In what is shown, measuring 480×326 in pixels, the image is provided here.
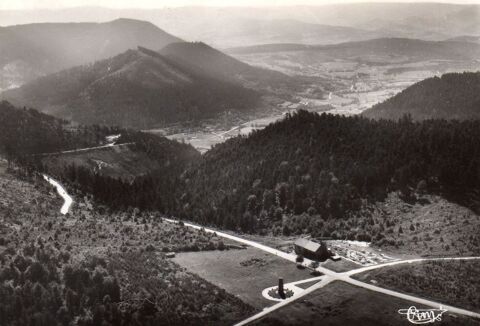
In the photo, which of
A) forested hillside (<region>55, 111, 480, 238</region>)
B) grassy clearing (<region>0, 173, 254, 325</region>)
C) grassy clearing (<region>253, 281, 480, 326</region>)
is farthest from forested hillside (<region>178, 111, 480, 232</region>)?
grassy clearing (<region>253, 281, 480, 326</region>)

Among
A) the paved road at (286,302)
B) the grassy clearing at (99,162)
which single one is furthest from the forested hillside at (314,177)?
the grassy clearing at (99,162)

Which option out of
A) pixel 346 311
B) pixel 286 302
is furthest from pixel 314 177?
pixel 346 311

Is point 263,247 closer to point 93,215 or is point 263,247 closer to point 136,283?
point 136,283

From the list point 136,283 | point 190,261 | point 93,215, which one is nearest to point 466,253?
point 190,261

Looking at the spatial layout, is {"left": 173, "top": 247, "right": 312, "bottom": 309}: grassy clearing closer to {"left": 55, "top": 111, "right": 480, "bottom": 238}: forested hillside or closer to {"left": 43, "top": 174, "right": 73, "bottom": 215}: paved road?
{"left": 55, "top": 111, "right": 480, "bottom": 238}: forested hillside

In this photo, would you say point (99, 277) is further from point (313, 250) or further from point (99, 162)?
point (99, 162)
